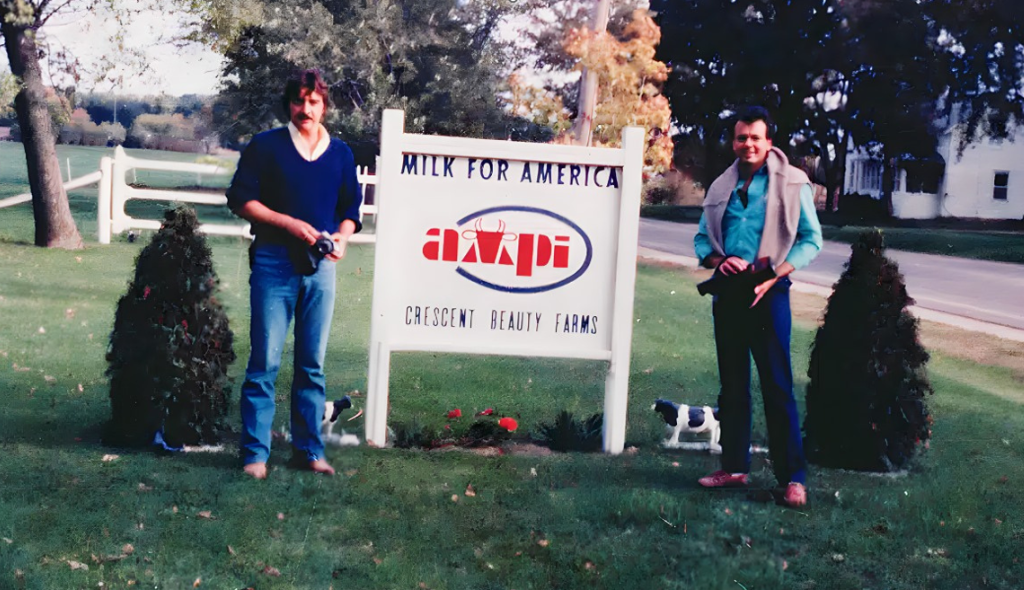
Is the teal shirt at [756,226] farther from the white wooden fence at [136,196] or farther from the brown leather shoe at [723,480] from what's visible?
the white wooden fence at [136,196]

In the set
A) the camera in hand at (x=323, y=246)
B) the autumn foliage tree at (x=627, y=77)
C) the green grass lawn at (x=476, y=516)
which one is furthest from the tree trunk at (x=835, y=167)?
the camera in hand at (x=323, y=246)

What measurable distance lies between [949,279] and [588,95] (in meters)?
5.92

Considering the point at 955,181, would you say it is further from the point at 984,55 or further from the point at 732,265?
the point at 732,265

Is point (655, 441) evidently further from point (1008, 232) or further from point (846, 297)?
point (1008, 232)

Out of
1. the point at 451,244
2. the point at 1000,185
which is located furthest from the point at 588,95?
the point at 1000,185

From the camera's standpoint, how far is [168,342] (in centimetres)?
432

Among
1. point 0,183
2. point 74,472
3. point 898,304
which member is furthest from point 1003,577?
point 0,183

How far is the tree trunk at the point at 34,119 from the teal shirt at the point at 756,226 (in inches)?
206

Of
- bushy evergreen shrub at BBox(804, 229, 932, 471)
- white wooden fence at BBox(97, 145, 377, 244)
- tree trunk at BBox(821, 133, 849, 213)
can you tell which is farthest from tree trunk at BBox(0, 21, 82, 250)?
tree trunk at BBox(821, 133, 849, 213)

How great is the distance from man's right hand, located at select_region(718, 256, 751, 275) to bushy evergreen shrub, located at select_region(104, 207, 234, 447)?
199 centimetres

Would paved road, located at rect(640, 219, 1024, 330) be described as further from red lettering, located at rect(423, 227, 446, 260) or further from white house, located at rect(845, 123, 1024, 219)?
red lettering, located at rect(423, 227, 446, 260)

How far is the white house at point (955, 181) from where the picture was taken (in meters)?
12.2

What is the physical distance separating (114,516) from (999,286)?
429 inches

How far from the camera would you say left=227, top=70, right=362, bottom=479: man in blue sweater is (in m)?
4.13
